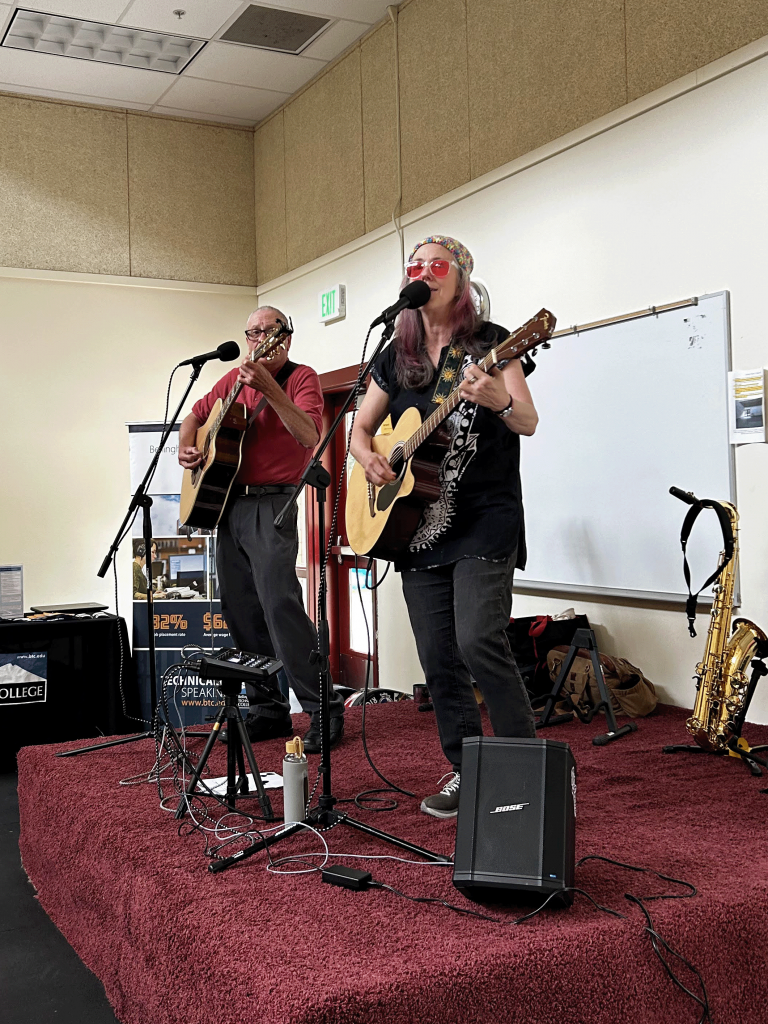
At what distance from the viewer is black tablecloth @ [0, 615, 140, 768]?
4688 mm

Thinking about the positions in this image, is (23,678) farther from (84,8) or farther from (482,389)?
(84,8)

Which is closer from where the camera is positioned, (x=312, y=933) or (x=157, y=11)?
(x=312, y=933)

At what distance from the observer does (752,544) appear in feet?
11.3

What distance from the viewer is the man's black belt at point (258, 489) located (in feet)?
10.9

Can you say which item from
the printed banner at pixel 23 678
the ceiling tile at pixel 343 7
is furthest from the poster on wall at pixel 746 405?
the printed banner at pixel 23 678

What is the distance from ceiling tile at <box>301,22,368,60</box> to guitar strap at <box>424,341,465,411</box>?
378cm

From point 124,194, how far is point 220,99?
0.89 metres

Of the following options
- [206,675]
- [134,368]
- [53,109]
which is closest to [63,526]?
[134,368]

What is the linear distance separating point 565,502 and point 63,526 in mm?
3586

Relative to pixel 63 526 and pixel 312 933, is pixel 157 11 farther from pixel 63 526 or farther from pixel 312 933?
pixel 312 933

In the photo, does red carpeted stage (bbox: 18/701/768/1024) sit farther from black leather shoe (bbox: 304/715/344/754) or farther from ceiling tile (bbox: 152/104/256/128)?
ceiling tile (bbox: 152/104/256/128)

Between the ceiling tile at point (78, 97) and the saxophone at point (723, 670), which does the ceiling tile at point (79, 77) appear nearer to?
the ceiling tile at point (78, 97)

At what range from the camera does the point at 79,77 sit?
6.07m

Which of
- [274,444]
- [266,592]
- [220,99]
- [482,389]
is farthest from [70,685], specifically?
[220,99]
